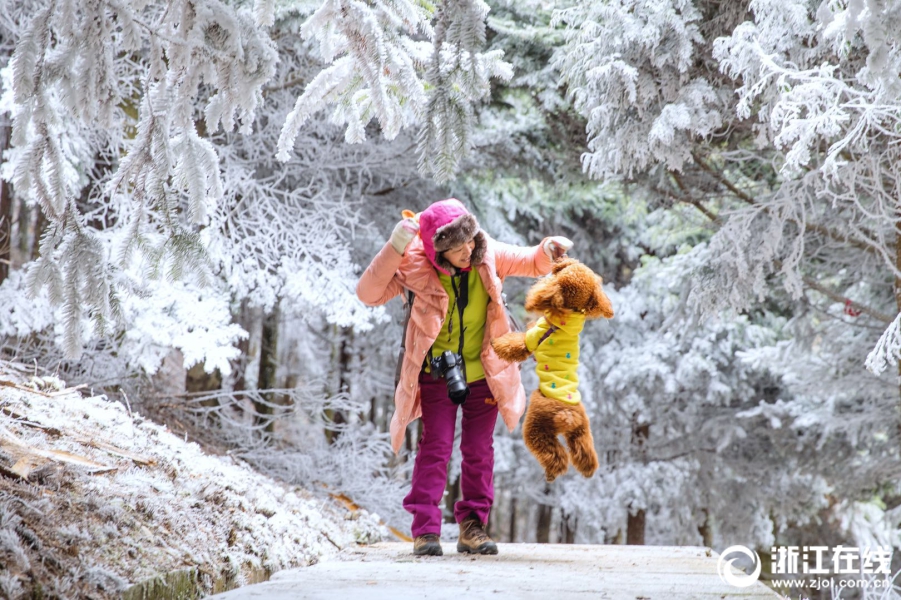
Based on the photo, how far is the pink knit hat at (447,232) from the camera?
164 inches

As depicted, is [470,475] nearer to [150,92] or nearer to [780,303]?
[150,92]

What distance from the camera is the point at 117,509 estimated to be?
3.15 m

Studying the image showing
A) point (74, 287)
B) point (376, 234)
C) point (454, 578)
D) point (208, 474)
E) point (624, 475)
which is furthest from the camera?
point (624, 475)

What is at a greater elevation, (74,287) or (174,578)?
(74,287)

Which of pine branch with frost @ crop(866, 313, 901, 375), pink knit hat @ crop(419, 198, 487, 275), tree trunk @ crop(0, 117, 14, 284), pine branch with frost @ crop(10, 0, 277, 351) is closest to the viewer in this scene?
pine branch with frost @ crop(10, 0, 277, 351)

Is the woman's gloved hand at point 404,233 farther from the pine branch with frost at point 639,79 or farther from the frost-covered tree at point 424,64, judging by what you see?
the pine branch with frost at point 639,79

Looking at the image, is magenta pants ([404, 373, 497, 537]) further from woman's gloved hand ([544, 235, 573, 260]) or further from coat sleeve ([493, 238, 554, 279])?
woman's gloved hand ([544, 235, 573, 260])

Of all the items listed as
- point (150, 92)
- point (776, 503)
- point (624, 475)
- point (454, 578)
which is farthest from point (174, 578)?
point (776, 503)

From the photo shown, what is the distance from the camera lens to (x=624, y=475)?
10250 mm

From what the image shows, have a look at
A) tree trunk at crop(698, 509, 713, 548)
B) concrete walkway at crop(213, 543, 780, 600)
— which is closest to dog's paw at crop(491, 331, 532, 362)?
concrete walkway at crop(213, 543, 780, 600)

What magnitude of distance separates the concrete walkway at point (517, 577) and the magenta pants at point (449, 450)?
304 millimetres

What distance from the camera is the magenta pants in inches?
179

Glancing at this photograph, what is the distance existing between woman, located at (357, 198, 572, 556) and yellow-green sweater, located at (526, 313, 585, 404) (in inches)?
15.0

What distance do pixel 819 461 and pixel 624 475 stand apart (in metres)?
2.34
